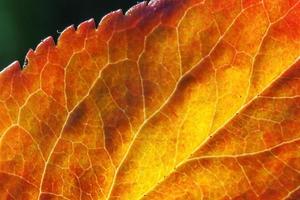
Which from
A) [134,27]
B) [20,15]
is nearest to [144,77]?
[134,27]

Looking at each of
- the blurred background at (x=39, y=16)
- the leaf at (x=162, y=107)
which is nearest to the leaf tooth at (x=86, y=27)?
the leaf at (x=162, y=107)

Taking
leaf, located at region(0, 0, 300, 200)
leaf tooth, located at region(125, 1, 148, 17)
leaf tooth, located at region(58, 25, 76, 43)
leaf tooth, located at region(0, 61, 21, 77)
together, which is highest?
leaf tooth, located at region(58, 25, 76, 43)

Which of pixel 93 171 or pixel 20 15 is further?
pixel 20 15

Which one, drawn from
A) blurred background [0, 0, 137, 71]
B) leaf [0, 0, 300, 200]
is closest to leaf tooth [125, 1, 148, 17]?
leaf [0, 0, 300, 200]

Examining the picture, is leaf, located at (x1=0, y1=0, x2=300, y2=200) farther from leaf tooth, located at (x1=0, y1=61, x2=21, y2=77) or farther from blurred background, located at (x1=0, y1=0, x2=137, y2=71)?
blurred background, located at (x1=0, y1=0, x2=137, y2=71)

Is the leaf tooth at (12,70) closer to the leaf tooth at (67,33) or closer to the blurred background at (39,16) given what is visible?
the leaf tooth at (67,33)

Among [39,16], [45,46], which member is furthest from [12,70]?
[39,16]

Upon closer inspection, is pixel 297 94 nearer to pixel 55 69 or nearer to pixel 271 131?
pixel 271 131
